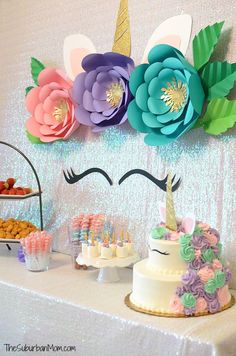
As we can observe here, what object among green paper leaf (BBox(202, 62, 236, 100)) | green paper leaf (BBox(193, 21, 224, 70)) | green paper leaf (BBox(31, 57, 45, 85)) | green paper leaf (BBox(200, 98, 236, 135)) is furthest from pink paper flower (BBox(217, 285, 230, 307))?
green paper leaf (BBox(31, 57, 45, 85))

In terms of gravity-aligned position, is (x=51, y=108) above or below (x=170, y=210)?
above

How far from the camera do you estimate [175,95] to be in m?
1.43

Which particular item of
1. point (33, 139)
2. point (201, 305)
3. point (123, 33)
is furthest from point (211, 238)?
point (33, 139)

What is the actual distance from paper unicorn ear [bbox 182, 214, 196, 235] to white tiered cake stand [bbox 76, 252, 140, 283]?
0.80 ft

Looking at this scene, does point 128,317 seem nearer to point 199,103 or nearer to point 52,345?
point 52,345

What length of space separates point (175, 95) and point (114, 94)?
0.80 feet

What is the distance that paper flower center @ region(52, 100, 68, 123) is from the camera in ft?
5.75

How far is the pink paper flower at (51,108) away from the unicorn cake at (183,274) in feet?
2.18

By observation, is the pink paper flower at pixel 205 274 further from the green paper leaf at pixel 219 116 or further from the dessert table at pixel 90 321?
the green paper leaf at pixel 219 116

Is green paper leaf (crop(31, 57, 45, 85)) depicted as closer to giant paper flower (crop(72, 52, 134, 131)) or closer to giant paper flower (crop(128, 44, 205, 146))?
giant paper flower (crop(72, 52, 134, 131))

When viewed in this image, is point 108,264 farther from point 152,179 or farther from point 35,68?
point 35,68

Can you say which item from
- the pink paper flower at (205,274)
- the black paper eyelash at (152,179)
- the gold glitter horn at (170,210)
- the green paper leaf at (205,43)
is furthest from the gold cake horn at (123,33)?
the pink paper flower at (205,274)

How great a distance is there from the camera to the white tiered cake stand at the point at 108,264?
135 centimetres

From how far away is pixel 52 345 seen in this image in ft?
4.13
